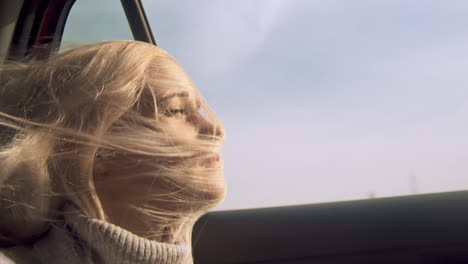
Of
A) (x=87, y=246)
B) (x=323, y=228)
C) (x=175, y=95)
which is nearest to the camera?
(x=87, y=246)

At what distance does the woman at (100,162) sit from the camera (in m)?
0.84

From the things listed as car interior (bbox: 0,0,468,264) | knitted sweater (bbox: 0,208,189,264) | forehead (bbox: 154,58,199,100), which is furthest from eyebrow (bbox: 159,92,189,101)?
car interior (bbox: 0,0,468,264)

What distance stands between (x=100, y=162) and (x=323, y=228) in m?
0.99

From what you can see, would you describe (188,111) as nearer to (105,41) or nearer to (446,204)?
(105,41)

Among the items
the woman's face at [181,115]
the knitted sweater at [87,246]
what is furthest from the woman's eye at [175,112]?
the knitted sweater at [87,246]

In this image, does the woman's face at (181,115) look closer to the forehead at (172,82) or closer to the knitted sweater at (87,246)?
the forehead at (172,82)

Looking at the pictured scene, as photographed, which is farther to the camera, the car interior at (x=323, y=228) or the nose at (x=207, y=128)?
the car interior at (x=323, y=228)

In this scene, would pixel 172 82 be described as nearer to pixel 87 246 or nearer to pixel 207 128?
pixel 207 128

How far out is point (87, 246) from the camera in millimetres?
866

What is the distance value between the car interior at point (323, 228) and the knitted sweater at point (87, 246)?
2.39 ft

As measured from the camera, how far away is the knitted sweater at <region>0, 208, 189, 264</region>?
0.83 metres

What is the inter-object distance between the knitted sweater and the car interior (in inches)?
28.7

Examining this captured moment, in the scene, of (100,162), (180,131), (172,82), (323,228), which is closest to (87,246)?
(100,162)

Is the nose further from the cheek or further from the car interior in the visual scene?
the car interior
